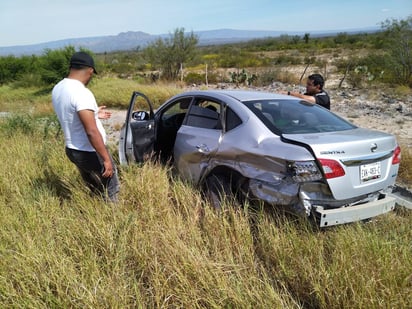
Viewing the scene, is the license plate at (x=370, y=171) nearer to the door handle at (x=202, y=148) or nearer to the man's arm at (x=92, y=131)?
the door handle at (x=202, y=148)

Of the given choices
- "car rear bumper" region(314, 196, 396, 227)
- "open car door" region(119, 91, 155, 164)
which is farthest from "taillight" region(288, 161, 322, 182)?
"open car door" region(119, 91, 155, 164)

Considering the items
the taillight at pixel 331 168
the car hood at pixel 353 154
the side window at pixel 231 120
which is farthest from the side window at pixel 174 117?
the taillight at pixel 331 168

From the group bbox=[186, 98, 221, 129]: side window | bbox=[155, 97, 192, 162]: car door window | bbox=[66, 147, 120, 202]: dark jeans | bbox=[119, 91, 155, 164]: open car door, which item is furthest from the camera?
bbox=[155, 97, 192, 162]: car door window

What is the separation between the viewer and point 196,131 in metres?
4.08

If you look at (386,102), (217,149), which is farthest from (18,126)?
(386,102)

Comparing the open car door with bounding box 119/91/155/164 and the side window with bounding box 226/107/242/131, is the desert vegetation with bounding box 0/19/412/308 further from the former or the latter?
the side window with bounding box 226/107/242/131

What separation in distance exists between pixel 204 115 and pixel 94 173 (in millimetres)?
1486

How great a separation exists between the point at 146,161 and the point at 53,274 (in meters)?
2.29

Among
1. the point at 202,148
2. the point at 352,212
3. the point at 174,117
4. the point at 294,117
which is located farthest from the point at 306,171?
the point at 174,117

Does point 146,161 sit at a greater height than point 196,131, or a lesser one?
lesser

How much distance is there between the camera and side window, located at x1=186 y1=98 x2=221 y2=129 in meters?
3.95

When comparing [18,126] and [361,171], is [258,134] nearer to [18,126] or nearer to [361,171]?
[361,171]

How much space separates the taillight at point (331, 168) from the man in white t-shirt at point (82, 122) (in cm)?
199

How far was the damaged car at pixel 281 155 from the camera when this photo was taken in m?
2.81
